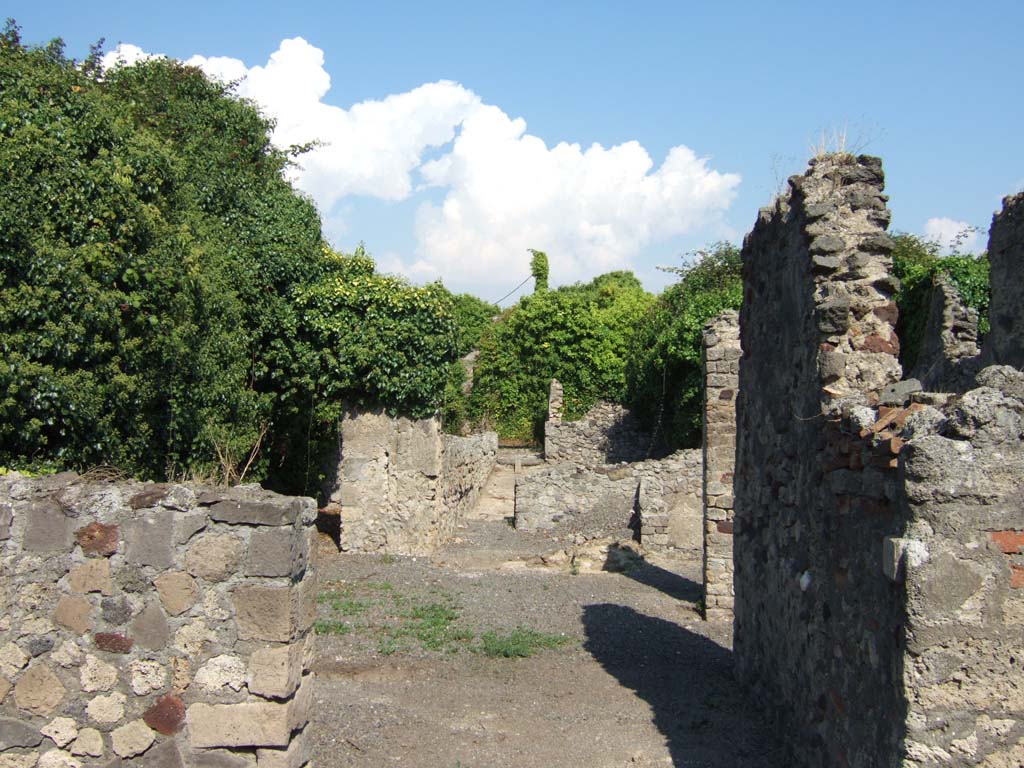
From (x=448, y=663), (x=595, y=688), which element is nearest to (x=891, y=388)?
(x=595, y=688)

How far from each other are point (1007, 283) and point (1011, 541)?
3.23 metres

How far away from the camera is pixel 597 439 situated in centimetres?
2766

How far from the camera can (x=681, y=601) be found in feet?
37.1

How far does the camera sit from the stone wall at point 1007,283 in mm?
6211

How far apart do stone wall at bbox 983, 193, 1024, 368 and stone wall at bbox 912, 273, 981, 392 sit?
148cm

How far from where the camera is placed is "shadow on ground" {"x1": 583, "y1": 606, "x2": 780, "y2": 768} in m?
6.09

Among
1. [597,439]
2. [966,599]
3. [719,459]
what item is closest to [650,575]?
[719,459]

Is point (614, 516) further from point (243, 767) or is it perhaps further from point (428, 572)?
point (243, 767)

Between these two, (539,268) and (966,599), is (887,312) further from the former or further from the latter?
(539,268)

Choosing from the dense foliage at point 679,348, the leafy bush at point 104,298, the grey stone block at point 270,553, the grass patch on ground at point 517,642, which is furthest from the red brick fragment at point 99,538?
the dense foliage at point 679,348

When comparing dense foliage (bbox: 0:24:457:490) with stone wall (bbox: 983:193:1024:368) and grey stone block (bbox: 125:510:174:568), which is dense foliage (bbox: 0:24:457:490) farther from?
stone wall (bbox: 983:193:1024:368)

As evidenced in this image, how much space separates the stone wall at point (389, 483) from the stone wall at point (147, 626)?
9.32m

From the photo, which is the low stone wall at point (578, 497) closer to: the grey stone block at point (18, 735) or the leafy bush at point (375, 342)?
the leafy bush at point (375, 342)

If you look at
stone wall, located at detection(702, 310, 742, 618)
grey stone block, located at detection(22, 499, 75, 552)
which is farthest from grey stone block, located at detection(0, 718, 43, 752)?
stone wall, located at detection(702, 310, 742, 618)
